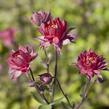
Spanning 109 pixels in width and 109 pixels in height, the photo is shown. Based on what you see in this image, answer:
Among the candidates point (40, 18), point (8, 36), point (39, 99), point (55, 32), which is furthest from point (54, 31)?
point (8, 36)

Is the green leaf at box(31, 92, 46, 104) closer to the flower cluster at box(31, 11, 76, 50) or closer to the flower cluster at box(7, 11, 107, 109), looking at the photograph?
the flower cluster at box(7, 11, 107, 109)

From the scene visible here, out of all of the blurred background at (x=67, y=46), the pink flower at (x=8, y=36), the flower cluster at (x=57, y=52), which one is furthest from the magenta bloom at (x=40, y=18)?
the pink flower at (x=8, y=36)

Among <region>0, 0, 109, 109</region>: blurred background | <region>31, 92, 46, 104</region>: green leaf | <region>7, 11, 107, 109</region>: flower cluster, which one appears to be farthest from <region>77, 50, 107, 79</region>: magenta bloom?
<region>0, 0, 109, 109</region>: blurred background

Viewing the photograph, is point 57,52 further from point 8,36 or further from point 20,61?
point 8,36

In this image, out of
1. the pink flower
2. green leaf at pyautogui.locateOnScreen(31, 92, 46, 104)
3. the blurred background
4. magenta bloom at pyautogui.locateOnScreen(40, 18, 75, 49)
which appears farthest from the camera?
the pink flower

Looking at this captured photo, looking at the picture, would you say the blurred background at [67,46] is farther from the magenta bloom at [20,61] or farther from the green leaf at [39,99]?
the magenta bloom at [20,61]

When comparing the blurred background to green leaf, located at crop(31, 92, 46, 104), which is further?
the blurred background

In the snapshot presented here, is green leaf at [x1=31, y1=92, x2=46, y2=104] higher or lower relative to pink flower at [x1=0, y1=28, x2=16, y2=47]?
higher
